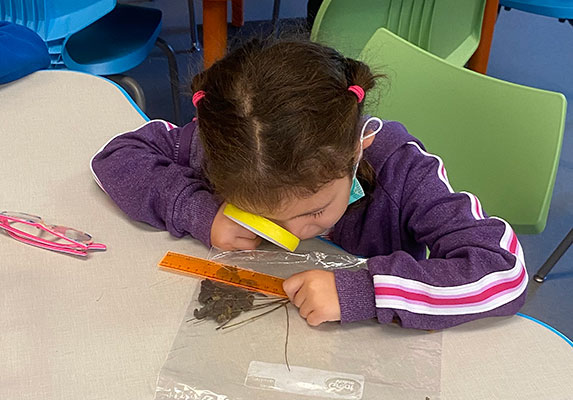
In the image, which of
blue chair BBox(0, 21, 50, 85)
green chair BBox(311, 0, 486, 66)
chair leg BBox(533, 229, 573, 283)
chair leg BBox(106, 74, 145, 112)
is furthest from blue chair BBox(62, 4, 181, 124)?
chair leg BBox(533, 229, 573, 283)

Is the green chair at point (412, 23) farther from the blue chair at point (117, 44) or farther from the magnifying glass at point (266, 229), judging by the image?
the magnifying glass at point (266, 229)

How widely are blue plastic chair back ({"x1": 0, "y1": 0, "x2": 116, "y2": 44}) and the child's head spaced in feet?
3.31

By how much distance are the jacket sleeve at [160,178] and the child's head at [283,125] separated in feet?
0.30

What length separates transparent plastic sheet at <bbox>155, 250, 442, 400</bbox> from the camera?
633mm

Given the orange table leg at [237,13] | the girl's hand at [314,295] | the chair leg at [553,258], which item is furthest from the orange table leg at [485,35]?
the orange table leg at [237,13]

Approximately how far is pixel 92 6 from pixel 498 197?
3.91ft

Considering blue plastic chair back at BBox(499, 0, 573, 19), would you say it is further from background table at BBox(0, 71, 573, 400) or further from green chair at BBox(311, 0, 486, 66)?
background table at BBox(0, 71, 573, 400)

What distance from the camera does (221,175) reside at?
0.77m

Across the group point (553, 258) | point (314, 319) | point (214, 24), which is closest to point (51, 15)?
point (214, 24)

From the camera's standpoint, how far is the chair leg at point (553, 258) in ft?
5.47

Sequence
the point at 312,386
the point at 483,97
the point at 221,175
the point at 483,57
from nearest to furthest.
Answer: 1. the point at 312,386
2. the point at 221,175
3. the point at 483,97
4. the point at 483,57

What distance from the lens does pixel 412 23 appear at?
1.69 metres

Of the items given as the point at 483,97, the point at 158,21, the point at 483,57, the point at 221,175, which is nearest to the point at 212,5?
the point at 158,21

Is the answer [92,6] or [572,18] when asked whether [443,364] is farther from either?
[572,18]
